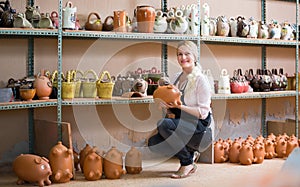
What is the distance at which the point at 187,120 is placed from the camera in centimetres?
294

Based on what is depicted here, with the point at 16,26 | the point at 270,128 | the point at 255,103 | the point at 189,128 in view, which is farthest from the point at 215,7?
the point at 16,26

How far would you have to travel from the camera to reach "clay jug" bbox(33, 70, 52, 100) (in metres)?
2.88

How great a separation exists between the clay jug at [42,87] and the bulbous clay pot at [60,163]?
35 cm

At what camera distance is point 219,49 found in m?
4.14

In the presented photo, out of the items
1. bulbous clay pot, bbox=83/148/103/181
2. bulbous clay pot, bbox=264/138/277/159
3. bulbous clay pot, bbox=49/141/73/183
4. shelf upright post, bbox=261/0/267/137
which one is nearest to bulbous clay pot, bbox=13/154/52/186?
bulbous clay pot, bbox=49/141/73/183

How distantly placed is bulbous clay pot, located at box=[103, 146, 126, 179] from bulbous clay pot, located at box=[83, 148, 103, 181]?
57 millimetres

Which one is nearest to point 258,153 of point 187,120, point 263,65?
point 187,120

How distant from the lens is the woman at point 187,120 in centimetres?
292

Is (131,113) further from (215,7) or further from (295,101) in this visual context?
(295,101)

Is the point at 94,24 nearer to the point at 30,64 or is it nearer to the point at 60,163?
the point at 30,64

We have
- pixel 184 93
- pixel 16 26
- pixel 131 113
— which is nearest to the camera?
pixel 16 26

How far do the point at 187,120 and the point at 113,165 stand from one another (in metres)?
0.57

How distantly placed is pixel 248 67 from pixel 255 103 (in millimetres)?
370

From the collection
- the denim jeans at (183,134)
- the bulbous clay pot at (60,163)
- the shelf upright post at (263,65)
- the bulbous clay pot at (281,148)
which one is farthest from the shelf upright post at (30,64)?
the shelf upright post at (263,65)
